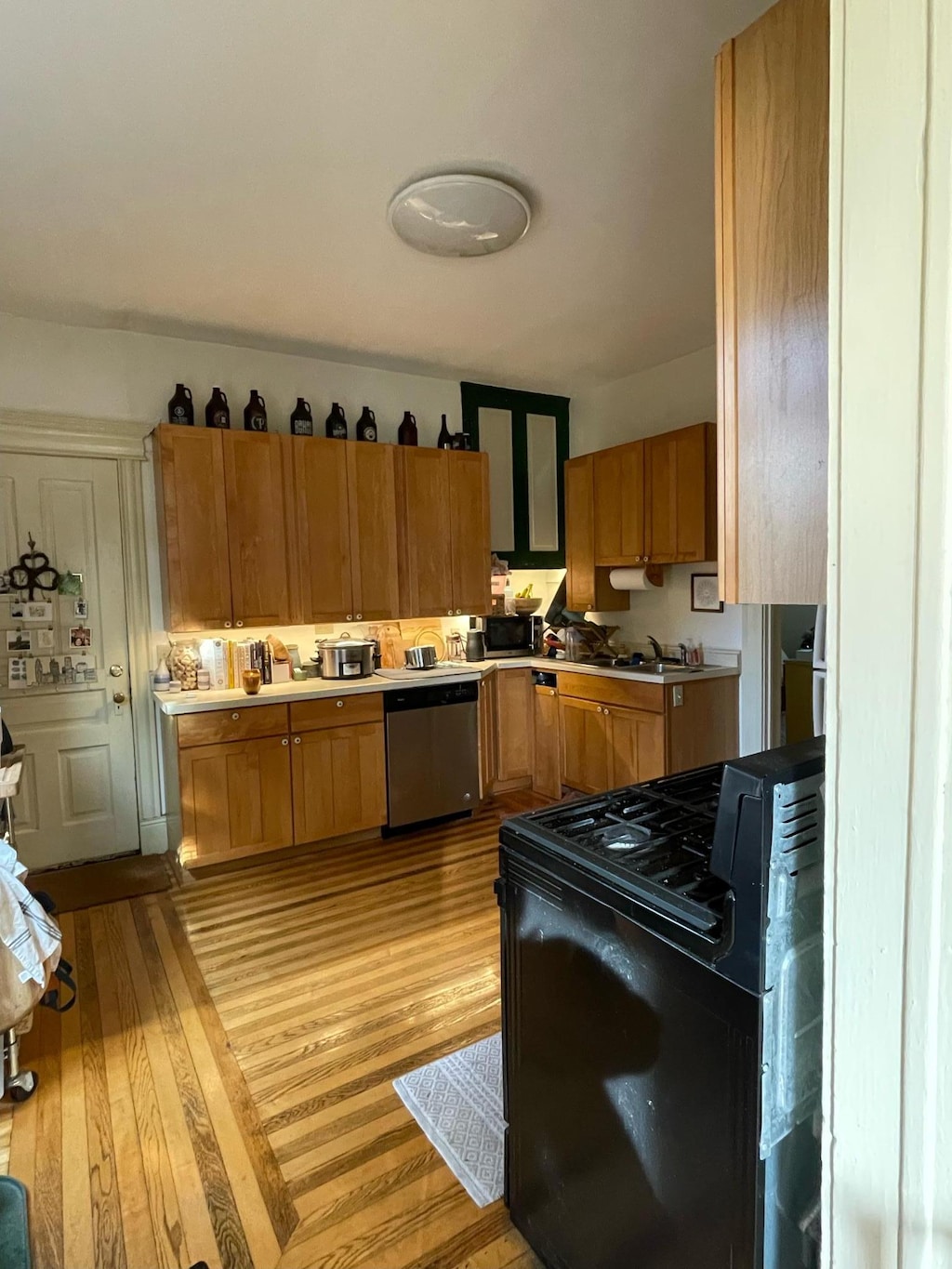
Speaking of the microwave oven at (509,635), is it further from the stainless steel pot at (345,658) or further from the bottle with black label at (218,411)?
the bottle with black label at (218,411)

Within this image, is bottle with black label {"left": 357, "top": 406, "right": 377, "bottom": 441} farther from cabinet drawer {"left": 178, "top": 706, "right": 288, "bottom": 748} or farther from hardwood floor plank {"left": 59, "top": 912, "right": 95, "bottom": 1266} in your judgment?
hardwood floor plank {"left": 59, "top": 912, "right": 95, "bottom": 1266}

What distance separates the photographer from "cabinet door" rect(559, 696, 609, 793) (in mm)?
4023

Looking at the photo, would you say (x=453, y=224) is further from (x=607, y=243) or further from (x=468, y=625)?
(x=468, y=625)

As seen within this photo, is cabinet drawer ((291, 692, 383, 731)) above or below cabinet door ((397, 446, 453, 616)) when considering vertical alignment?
below

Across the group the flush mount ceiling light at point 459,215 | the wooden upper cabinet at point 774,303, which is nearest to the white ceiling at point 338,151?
the flush mount ceiling light at point 459,215

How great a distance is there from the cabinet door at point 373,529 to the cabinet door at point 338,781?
0.73m

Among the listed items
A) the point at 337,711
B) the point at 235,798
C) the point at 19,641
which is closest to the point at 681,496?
the point at 337,711

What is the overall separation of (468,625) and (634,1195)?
3646mm

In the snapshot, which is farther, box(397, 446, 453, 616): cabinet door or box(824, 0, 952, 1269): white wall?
box(397, 446, 453, 616): cabinet door

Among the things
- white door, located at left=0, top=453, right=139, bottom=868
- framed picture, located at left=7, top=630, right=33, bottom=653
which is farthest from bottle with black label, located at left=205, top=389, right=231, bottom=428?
framed picture, located at left=7, top=630, right=33, bottom=653

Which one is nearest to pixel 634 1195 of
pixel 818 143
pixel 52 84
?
pixel 818 143

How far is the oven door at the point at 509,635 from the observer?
4609mm

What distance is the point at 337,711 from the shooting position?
11.8 ft

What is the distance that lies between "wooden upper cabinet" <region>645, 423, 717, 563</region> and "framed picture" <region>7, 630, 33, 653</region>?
3398 mm
